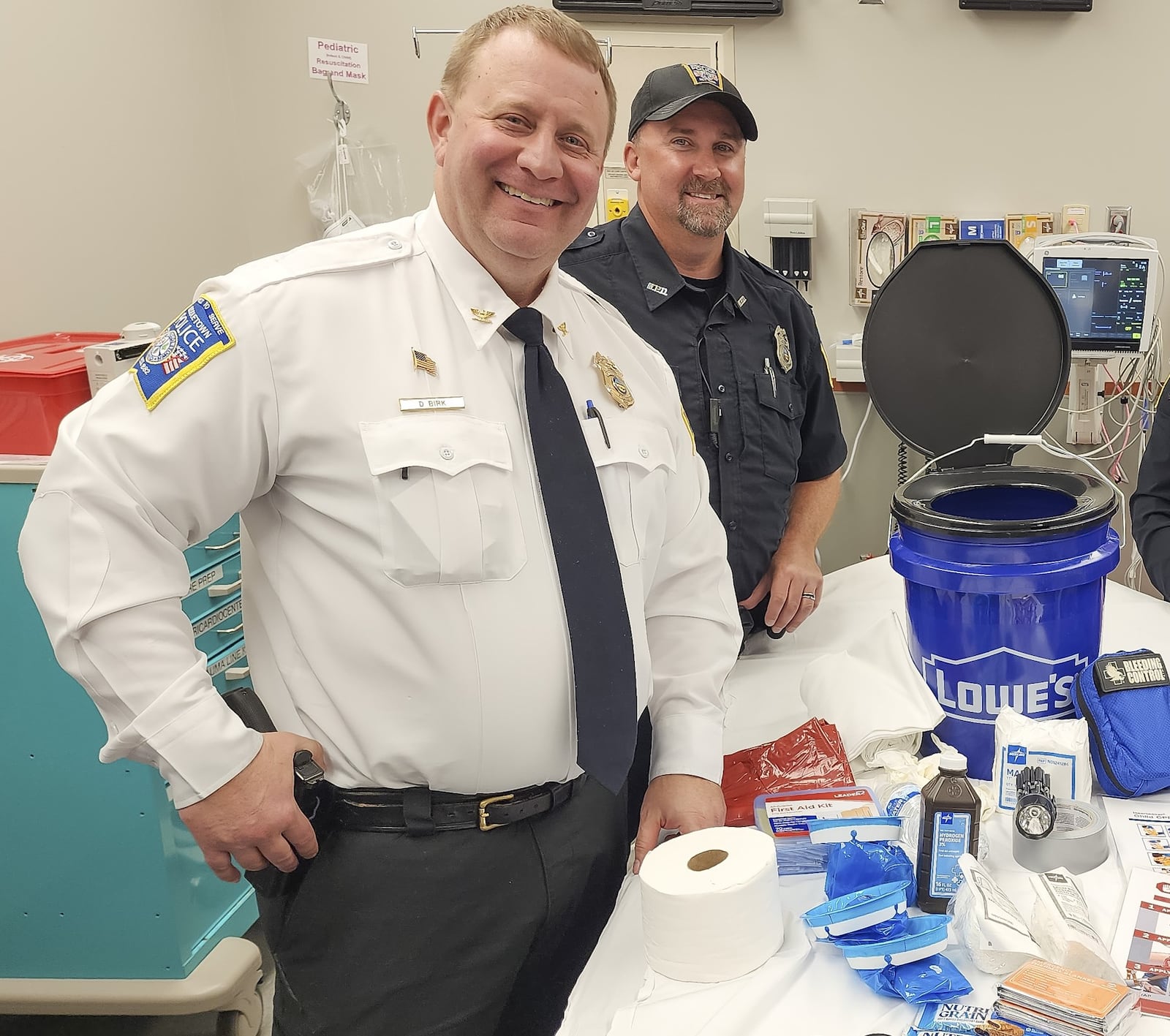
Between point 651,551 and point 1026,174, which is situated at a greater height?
point 1026,174

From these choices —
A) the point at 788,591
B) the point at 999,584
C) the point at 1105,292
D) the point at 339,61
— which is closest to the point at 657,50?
the point at 339,61

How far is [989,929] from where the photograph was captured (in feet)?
3.39

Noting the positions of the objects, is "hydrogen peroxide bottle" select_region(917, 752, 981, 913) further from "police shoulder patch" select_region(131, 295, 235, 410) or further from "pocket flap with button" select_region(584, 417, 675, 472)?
"police shoulder patch" select_region(131, 295, 235, 410)

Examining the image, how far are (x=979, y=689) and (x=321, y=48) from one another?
2427mm

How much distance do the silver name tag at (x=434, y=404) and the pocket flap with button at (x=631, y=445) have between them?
0.60ft

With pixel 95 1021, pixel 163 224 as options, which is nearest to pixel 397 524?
pixel 95 1021

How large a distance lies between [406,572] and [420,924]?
1.36 ft

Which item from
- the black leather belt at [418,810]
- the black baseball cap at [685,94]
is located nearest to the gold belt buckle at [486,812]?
the black leather belt at [418,810]

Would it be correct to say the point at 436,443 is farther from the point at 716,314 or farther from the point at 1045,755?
the point at 716,314

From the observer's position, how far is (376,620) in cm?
117

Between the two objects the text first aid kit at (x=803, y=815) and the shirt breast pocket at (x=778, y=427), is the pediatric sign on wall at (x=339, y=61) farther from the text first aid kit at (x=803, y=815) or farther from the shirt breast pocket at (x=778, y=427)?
the text first aid kit at (x=803, y=815)

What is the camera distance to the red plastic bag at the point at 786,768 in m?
1.40

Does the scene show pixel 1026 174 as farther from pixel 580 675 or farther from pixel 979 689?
pixel 580 675

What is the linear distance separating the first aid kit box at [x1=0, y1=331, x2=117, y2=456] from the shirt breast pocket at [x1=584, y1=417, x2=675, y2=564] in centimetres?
110
